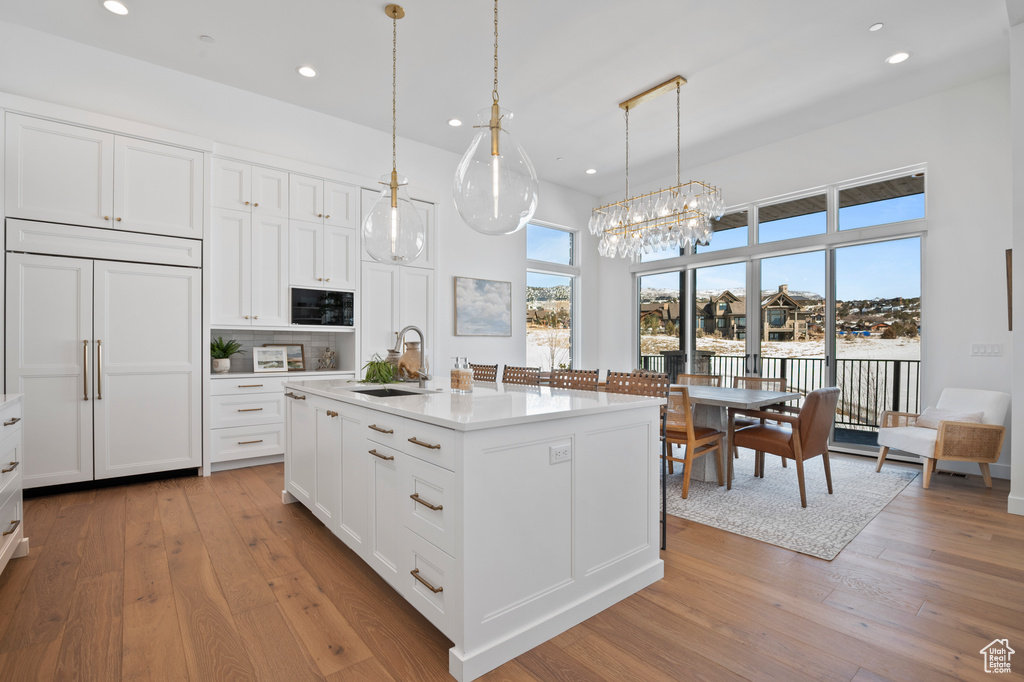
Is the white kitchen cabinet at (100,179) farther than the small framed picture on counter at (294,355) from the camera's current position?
No

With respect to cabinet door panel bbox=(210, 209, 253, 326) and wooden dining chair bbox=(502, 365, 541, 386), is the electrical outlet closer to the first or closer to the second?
wooden dining chair bbox=(502, 365, 541, 386)

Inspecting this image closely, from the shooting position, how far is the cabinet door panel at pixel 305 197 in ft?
14.4

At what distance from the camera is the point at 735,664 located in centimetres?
159

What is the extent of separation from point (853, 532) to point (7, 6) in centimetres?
649

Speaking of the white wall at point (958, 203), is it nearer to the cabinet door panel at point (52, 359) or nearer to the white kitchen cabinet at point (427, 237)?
the white kitchen cabinet at point (427, 237)

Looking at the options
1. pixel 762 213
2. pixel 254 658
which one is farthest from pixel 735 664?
pixel 762 213

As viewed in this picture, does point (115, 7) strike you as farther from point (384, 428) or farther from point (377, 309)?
point (384, 428)

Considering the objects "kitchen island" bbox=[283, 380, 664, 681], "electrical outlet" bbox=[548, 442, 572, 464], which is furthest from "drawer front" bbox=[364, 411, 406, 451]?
"electrical outlet" bbox=[548, 442, 572, 464]

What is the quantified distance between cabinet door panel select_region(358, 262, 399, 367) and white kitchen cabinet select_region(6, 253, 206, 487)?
1.41 metres

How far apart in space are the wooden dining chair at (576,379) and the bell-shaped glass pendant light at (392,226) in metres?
1.25

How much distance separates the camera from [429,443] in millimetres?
1663

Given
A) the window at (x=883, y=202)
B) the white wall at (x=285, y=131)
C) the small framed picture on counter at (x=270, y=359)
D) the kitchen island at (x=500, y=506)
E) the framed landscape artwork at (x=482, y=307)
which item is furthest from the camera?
the framed landscape artwork at (x=482, y=307)

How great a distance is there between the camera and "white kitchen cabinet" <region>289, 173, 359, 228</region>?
4.43 m

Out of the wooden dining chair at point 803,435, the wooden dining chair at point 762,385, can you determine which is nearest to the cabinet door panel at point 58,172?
the wooden dining chair at point 803,435
